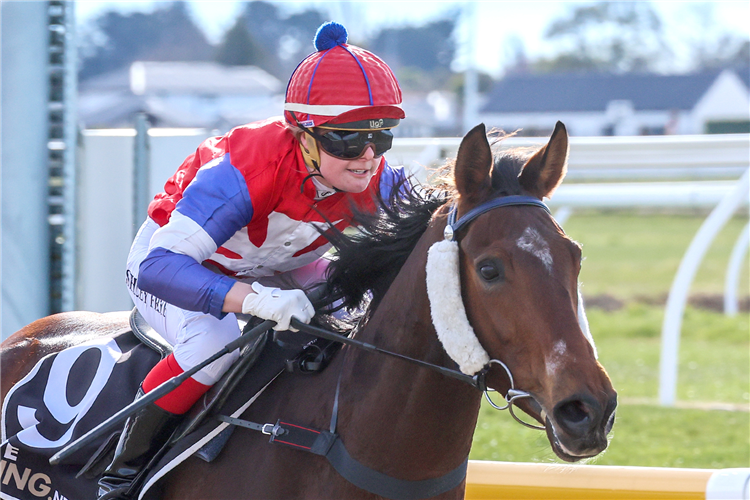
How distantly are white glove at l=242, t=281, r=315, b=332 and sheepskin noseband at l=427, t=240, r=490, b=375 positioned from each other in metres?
0.37

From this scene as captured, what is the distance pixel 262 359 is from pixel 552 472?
1288 mm

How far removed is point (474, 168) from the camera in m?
1.97

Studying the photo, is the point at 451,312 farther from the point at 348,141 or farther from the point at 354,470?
the point at 348,141

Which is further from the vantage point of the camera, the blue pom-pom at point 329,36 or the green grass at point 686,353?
the green grass at point 686,353

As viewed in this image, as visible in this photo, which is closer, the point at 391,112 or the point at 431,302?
the point at 431,302

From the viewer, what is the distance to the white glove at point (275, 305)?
6.80 feet

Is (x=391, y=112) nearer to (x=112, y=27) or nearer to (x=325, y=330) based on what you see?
(x=325, y=330)

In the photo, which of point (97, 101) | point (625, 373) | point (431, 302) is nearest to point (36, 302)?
point (431, 302)

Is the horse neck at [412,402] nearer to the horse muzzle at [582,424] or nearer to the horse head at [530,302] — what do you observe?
the horse head at [530,302]

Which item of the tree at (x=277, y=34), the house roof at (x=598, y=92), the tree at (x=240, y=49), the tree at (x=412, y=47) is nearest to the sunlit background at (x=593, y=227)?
the tree at (x=412, y=47)

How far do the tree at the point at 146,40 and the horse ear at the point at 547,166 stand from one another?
5751 cm

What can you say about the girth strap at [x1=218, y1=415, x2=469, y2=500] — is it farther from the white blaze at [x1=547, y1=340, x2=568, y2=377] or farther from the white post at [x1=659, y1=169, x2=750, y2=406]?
the white post at [x1=659, y1=169, x2=750, y2=406]

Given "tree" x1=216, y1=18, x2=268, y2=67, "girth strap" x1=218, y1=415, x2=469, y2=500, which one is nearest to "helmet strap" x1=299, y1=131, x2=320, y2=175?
"girth strap" x1=218, y1=415, x2=469, y2=500

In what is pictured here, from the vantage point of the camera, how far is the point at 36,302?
14.0ft
